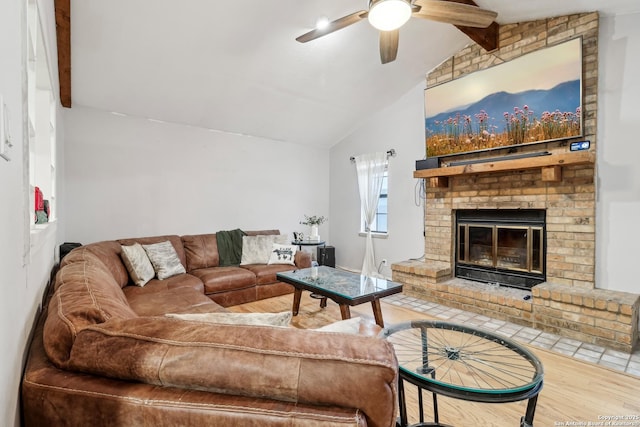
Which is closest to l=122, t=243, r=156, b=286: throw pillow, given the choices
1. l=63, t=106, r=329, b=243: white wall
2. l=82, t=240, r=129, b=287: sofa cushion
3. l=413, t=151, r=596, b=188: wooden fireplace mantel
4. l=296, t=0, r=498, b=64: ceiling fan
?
l=82, t=240, r=129, b=287: sofa cushion

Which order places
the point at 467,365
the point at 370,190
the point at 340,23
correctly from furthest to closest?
1. the point at 370,190
2. the point at 340,23
3. the point at 467,365

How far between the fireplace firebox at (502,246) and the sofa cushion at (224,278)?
2.72 metres

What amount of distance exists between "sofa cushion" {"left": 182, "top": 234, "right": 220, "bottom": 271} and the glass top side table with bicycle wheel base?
2922 mm

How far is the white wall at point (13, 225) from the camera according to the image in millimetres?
745

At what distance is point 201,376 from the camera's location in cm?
Answer: 82

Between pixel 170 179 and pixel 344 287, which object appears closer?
pixel 344 287

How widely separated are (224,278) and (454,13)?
326 cm

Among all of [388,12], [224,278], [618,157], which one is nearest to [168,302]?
[224,278]

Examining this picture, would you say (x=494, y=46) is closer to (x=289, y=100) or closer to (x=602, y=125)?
(x=602, y=125)

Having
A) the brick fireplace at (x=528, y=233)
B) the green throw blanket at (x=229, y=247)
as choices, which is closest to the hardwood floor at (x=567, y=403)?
the brick fireplace at (x=528, y=233)

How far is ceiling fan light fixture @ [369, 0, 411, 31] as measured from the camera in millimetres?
1972

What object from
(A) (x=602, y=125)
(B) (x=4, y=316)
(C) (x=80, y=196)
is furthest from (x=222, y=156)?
(A) (x=602, y=125)

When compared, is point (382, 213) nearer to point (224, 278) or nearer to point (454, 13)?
point (224, 278)

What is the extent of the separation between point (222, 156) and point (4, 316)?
420cm
